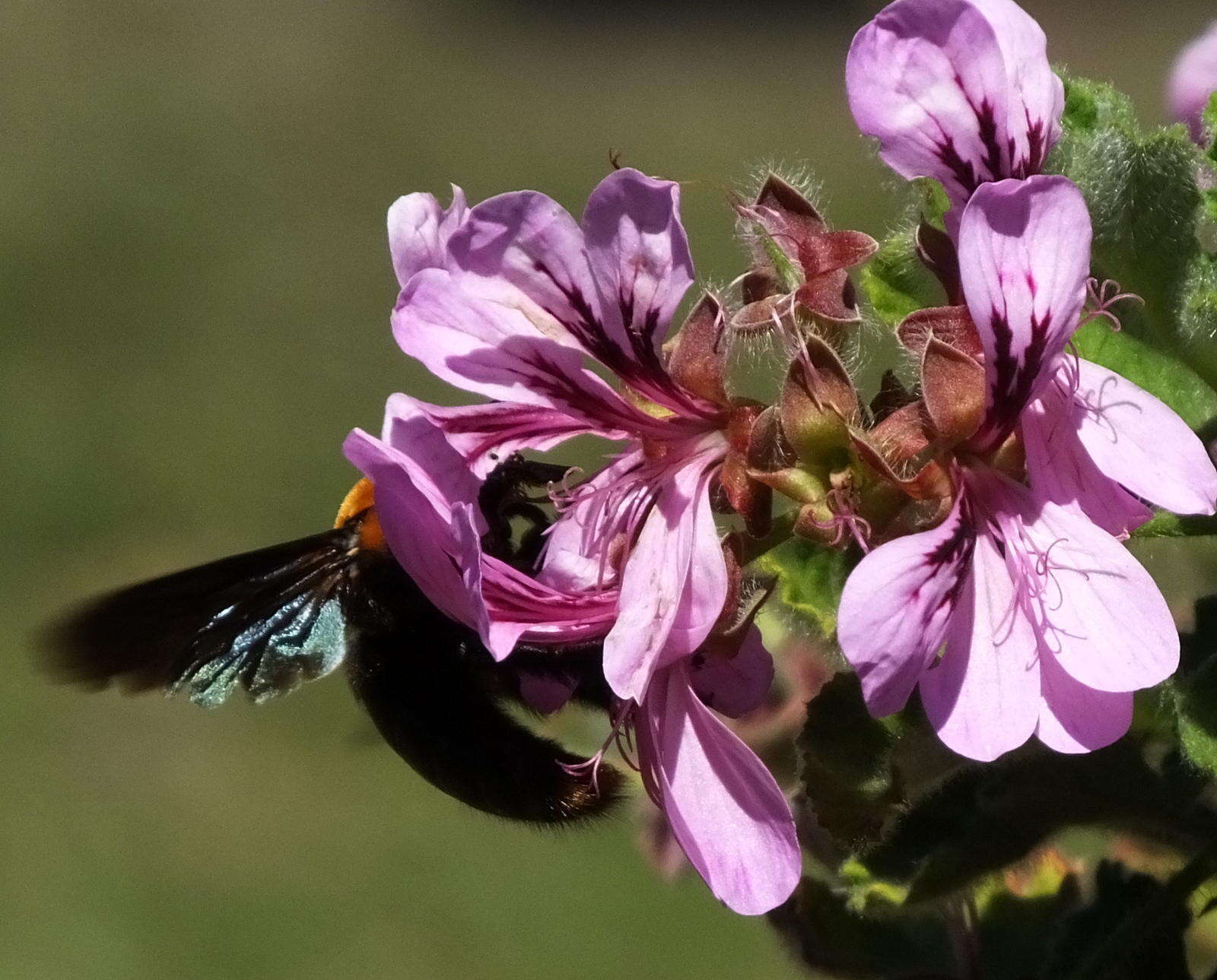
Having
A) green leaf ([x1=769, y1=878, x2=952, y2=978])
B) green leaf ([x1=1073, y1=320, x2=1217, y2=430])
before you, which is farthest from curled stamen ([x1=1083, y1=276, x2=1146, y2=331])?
green leaf ([x1=769, y1=878, x2=952, y2=978])

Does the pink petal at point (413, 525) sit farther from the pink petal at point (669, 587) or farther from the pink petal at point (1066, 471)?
the pink petal at point (1066, 471)

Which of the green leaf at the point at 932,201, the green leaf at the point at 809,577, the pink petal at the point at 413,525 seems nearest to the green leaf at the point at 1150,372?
the green leaf at the point at 932,201

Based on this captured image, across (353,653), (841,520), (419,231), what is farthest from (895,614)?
(353,653)

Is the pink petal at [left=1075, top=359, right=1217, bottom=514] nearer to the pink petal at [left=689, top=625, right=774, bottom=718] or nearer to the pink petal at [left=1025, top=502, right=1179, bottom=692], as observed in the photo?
the pink petal at [left=1025, top=502, right=1179, bottom=692]

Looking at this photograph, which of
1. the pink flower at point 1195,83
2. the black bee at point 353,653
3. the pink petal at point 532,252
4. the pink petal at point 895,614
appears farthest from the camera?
the pink flower at point 1195,83

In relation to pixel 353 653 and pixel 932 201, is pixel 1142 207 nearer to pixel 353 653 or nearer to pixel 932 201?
pixel 932 201
